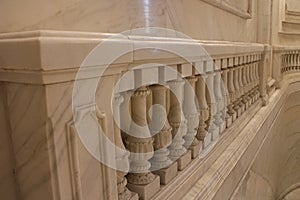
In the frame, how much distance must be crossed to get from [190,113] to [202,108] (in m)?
0.17

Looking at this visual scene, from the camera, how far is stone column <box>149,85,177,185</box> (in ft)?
3.42

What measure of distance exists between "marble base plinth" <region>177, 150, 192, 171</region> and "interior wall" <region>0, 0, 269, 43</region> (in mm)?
573

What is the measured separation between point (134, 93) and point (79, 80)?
0.29 meters

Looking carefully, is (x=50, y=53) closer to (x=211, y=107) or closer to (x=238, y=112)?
(x=211, y=107)

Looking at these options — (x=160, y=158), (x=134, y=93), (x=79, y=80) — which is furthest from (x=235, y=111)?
(x=79, y=80)

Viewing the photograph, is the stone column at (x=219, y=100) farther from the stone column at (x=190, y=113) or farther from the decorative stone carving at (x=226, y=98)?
the stone column at (x=190, y=113)

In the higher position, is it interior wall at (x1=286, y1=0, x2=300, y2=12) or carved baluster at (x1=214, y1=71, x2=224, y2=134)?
interior wall at (x1=286, y1=0, x2=300, y2=12)

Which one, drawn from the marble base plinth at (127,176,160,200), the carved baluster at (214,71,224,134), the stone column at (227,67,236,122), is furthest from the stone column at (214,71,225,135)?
the marble base plinth at (127,176,160,200)

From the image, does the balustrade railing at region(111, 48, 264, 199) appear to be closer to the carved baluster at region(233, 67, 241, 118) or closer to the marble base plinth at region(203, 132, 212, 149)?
the marble base plinth at region(203, 132, 212, 149)

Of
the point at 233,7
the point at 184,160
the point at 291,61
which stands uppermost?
the point at 233,7

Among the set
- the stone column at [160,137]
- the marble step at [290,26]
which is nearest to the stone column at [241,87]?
the stone column at [160,137]

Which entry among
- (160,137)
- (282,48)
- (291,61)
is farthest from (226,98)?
(291,61)

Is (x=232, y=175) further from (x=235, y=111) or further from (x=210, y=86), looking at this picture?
(x=235, y=111)

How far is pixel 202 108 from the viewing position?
1.45m
